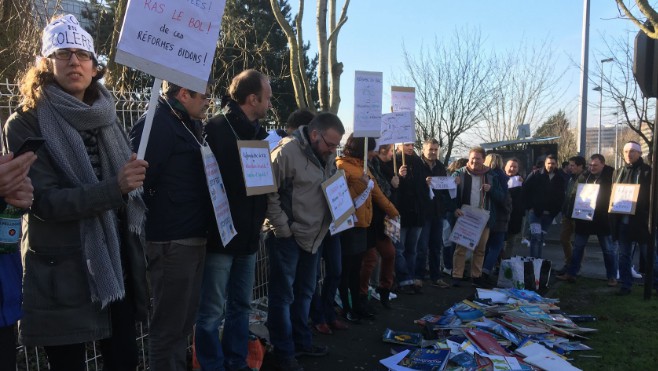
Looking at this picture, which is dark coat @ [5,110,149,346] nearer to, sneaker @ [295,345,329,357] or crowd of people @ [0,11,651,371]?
crowd of people @ [0,11,651,371]

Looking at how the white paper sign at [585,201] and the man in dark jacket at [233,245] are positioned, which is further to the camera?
the white paper sign at [585,201]

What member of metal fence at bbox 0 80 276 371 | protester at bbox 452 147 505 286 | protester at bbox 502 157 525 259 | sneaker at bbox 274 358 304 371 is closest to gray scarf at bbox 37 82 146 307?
metal fence at bbox 0 80 276 371

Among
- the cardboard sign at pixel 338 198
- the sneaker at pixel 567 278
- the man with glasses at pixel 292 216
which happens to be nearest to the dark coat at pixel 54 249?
the man with glasses at pixel 292 216

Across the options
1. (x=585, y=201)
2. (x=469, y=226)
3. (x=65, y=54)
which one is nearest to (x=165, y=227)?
(x=65, y=54)

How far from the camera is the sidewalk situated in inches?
173

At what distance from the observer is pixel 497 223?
7.54m

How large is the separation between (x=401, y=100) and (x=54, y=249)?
5072mm

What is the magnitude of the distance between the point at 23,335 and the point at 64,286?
0.27 metres

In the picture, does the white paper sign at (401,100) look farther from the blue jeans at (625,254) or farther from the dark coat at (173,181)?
the dark coat at (173,181)

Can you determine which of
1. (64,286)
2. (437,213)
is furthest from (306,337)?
(437,213)

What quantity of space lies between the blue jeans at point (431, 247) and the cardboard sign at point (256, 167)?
4.12 metres

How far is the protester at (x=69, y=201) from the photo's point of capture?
2.18 metres

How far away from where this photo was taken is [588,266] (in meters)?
9.04

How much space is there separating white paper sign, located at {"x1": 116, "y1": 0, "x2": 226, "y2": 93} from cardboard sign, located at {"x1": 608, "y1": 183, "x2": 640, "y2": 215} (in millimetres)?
6388
